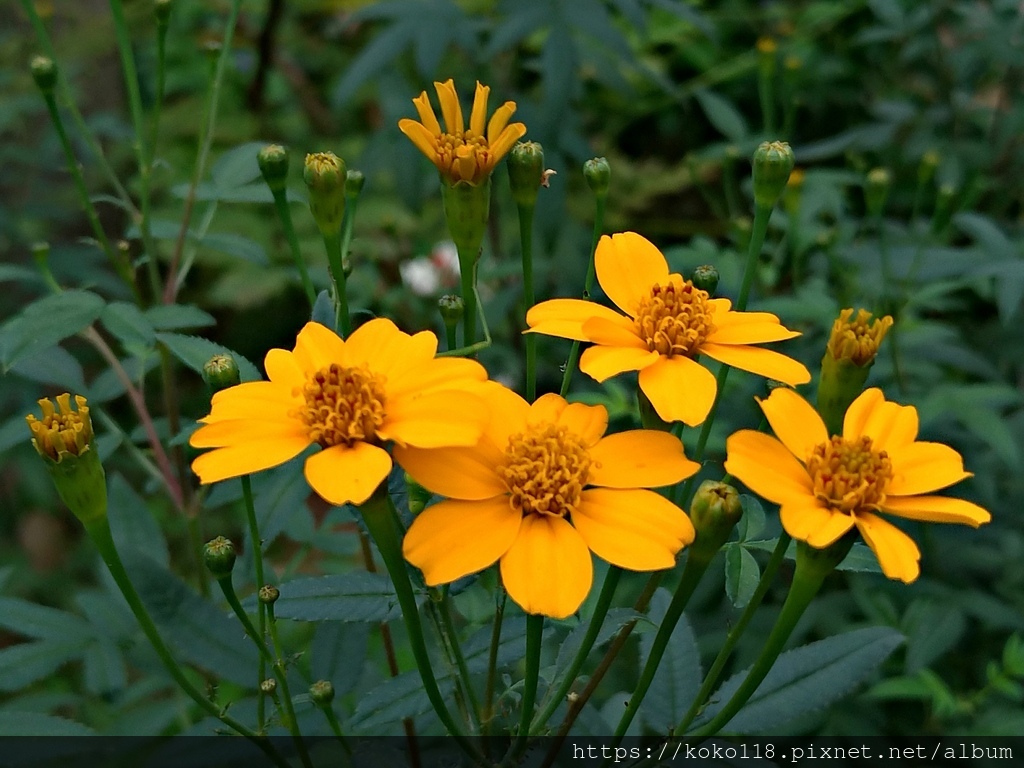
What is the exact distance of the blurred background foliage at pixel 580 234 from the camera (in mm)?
1291

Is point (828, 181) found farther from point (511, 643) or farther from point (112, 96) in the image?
point (112, 96)

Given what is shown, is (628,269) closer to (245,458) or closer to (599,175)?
(599,175)

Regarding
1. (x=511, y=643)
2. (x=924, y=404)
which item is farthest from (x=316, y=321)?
(x=924, y=404)

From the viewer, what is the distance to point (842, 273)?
1.75 m

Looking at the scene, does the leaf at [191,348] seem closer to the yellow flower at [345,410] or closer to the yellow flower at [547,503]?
the yellow flower at [345,410]

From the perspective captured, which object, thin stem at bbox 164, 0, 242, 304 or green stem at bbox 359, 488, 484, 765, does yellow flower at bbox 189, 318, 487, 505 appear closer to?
green stem at bbox 359, 488, 484, 765

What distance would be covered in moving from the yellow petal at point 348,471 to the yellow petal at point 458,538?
0.04m

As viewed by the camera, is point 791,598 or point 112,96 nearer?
point 791,598

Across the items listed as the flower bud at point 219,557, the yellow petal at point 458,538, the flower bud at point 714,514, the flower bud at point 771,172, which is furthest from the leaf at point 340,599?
the flower bud at point 771,172

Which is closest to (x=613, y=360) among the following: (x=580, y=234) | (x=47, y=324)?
(x=47, y=324)

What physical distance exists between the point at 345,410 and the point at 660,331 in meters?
0.26

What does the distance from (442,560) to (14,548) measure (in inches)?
91.7

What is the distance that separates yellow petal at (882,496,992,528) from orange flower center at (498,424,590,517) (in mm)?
215

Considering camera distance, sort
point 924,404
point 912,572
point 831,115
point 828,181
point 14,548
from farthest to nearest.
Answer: point 831,115 → point 14,548 → point 828,181 → point 924,404 → point 912,572
